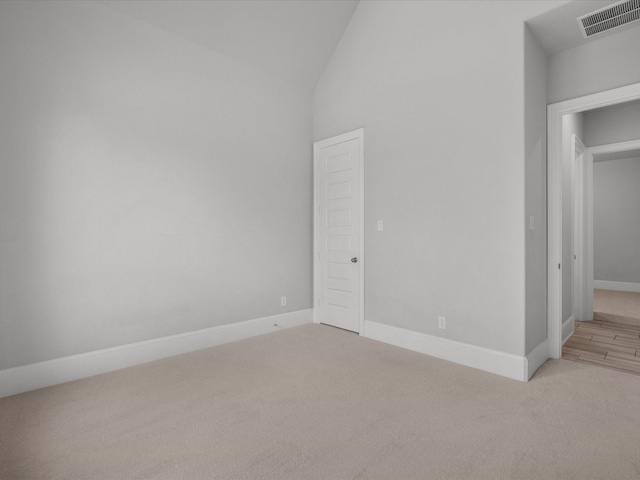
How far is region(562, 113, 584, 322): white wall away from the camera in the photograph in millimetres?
3989

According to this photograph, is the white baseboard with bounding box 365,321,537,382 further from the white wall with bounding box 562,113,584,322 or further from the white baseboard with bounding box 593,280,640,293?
the white baseboard with bounding box 593,280,640,293

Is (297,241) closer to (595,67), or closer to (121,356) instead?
(121,356)

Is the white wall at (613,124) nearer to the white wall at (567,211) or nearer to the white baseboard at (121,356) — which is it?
the white wall at (567,211)

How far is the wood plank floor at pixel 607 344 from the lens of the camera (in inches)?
127

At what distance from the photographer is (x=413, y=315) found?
3.57 m

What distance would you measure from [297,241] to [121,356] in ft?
7.56

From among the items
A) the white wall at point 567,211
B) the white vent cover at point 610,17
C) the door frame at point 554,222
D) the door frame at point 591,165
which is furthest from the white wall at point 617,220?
the white vent cover at point 610,17

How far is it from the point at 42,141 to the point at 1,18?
2.90ft

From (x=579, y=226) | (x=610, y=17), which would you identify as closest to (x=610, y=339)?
(x=579, y=226)

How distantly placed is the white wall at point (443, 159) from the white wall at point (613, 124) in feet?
8.19

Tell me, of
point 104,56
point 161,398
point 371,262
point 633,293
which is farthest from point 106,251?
point 633,293

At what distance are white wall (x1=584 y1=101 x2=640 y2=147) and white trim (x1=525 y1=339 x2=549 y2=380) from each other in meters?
3.05

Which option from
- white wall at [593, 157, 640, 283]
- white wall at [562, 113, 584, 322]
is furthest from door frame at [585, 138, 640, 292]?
white wall at [593, 157, 640, 283]

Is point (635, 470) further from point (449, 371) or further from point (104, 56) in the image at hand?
point (104, 56)
